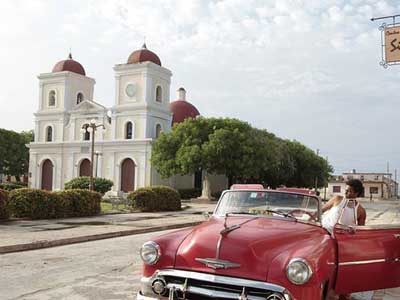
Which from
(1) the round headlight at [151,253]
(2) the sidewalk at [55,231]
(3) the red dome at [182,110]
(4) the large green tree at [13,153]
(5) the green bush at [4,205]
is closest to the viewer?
(1) the round headlight at [151,253]

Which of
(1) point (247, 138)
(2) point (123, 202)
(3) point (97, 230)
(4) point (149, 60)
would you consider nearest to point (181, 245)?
(3) point (97, 230)

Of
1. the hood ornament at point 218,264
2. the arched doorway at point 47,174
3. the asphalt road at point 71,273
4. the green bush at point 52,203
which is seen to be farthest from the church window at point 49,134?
the hood ornament at point 218,264

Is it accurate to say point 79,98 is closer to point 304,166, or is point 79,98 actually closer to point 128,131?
point 128,131

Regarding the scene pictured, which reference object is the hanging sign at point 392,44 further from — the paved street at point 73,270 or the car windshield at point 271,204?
the car windshield at point 271,204

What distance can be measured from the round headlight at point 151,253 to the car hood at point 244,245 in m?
0.24

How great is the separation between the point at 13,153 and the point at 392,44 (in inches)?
2237

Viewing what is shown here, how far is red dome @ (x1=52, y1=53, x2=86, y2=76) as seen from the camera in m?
53.1

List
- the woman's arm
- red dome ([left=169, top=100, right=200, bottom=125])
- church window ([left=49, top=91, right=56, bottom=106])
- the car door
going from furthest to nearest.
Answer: red dome ([left=169, top=100, right=200, bottom=125])
church window ([left=49, top=91, right=56, bottom=106])
the woman's arm
the car door

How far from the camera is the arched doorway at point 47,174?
2099 inches

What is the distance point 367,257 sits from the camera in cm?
545

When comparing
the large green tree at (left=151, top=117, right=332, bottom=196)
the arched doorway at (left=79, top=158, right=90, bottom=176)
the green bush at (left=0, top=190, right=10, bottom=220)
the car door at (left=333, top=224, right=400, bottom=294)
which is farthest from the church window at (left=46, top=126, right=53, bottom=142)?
the car door at (left=333, top=224, right=400, bottom=294)

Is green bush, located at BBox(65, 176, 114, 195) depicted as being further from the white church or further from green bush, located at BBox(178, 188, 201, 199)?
green bush, located at BBox(178, 188, 201, 199)

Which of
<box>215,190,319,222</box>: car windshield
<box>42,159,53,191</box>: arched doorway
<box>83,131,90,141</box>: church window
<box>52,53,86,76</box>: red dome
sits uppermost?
<box>52,53,86,76</box>: red dome

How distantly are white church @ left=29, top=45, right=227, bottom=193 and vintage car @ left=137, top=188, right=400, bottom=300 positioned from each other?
4137 centimetres
